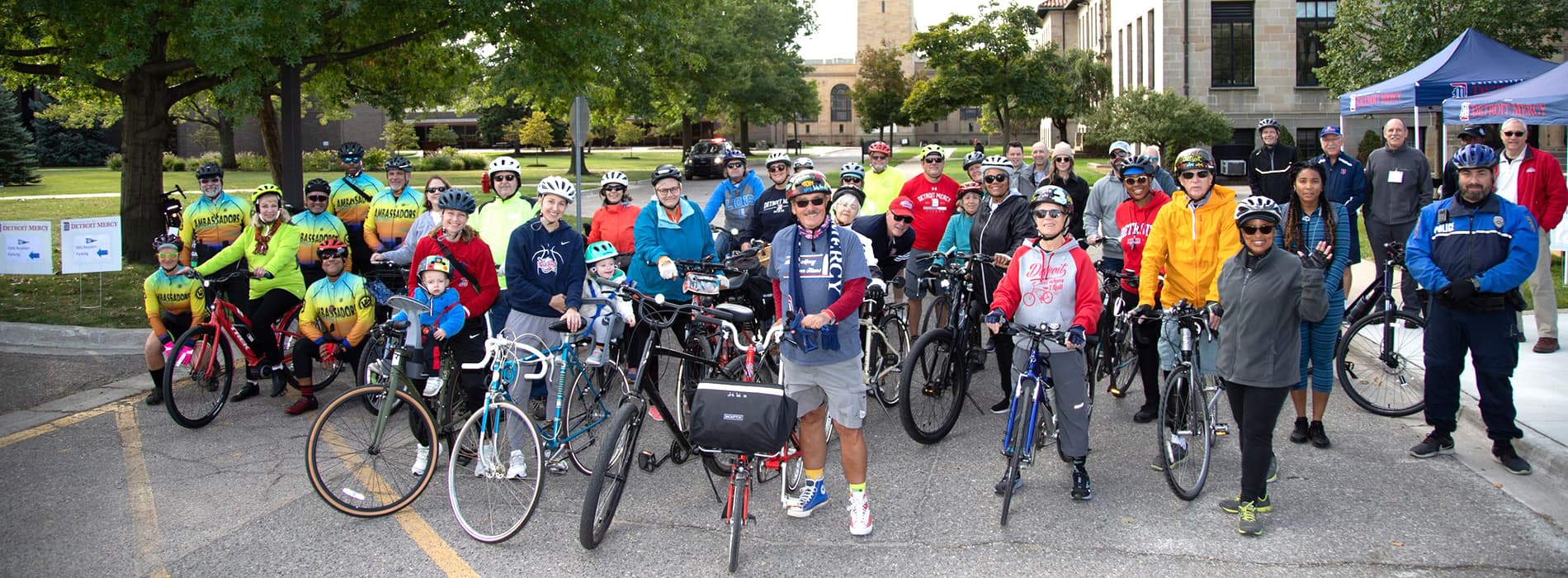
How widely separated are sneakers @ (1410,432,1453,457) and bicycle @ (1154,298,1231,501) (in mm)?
1565

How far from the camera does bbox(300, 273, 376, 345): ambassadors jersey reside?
8125 millimetres

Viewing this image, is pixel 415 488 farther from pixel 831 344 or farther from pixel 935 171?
pixel 935 171

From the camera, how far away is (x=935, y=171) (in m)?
9.55

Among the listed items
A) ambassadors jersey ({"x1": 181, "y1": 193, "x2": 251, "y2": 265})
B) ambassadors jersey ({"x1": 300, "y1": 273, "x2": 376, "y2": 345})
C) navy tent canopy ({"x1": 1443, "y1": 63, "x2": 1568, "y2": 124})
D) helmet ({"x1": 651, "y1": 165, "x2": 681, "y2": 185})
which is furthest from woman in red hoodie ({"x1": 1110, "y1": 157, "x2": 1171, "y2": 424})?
navy tent canopy ({"x1": 1443, "y1": 63, "x2": 1568, "y2": 124})

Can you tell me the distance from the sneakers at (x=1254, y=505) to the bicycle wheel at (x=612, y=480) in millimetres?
3059

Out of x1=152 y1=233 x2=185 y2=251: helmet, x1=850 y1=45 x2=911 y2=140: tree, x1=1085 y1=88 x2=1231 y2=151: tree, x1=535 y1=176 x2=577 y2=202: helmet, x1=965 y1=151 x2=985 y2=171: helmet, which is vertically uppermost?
x1=850 y1=45 x2=911 y2=140: tree

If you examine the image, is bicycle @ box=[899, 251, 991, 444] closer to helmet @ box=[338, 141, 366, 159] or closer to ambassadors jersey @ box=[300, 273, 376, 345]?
ambassadors jersey @ box=[300, 273, 376, 345]

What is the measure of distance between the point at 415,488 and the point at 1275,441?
528cm

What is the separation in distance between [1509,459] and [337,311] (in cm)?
770

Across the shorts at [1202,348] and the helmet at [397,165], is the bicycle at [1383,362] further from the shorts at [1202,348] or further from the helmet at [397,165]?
the helmet at [397,165]

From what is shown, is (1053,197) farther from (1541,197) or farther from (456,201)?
(1541,197)

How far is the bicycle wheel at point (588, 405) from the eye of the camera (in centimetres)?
636

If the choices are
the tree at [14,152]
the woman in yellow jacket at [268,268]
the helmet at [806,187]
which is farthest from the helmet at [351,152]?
the tree at [14,152]

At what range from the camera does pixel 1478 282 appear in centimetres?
620
